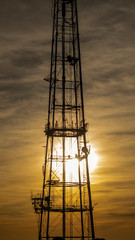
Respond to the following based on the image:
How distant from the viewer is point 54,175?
151 ft

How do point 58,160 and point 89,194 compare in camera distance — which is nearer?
point 89,194

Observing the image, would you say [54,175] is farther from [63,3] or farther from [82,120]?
[63,3]

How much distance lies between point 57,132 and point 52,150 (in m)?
2.90

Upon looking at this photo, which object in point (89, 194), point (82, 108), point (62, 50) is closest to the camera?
point (89, 194)

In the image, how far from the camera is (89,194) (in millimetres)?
43125

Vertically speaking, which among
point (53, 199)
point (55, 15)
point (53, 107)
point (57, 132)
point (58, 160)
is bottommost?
point (53, 199)

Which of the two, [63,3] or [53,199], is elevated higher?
[63,3]

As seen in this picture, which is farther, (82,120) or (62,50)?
(62,50)

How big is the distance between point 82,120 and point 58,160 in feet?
18.9

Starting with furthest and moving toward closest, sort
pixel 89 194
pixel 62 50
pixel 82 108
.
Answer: pixel 62 50 < pixel 82 108 < pixel 89 194

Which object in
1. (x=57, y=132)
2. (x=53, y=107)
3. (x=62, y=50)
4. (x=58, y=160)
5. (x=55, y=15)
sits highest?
(x=55, y=15)

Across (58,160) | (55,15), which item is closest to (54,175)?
(58,160)

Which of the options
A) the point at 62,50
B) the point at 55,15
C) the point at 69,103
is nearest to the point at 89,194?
the point at 69,103

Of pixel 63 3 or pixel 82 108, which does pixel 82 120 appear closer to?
pixel 82 108
